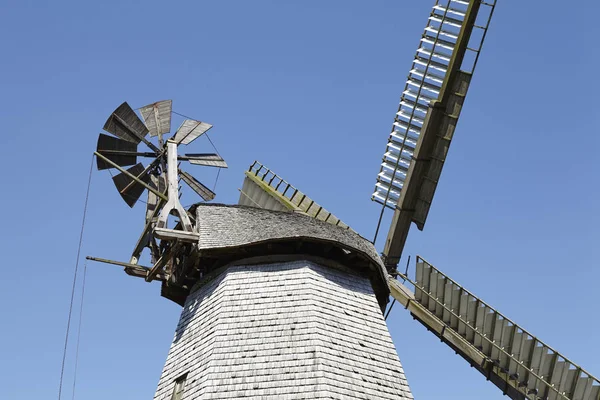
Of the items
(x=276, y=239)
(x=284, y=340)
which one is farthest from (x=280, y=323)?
(x=276, y=239)

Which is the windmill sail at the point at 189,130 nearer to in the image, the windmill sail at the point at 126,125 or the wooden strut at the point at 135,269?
the windmill sail at the point at 126,125

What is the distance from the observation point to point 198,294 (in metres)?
16.6

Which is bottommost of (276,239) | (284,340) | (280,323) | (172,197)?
(284,340)

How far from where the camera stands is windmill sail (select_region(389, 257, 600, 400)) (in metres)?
15.1

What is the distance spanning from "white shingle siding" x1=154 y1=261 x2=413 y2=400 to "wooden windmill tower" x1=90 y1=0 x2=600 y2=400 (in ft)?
0.08

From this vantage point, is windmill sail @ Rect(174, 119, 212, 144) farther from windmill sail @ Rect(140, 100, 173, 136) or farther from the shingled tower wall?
the shingled tower wall

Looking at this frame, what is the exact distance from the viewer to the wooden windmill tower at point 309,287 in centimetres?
1423

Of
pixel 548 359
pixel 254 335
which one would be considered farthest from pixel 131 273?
pixel 548 359

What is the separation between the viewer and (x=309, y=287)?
609 inches

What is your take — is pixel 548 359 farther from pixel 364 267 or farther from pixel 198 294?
pixel 198 294

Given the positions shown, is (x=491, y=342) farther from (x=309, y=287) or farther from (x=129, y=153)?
(x=129, y=153)

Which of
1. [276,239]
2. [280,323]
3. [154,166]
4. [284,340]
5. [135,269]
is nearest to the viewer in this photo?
[284,340]

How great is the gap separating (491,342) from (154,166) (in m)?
8.51

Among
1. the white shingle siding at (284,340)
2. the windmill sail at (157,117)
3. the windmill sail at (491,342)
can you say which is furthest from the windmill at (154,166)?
the windmill sail at (491,342)
